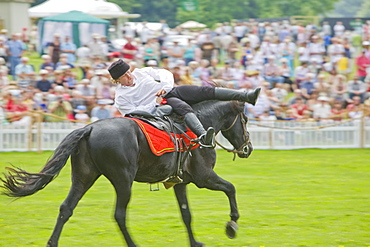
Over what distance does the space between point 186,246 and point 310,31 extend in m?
16.5

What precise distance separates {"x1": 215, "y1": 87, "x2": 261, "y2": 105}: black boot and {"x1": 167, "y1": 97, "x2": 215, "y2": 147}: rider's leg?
1.33ft

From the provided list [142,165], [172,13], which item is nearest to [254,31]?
[142,165]

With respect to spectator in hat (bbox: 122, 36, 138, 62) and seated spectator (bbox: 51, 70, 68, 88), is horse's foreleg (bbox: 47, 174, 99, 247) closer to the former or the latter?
seated spectator (bbox: 51, 70, 68, 88)

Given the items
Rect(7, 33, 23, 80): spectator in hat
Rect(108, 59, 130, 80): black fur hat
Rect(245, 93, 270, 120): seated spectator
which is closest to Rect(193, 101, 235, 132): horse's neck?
Rect(108, 59, 130, 80): black fur hat

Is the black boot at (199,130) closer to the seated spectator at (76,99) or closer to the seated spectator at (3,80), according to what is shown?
the seated spectator at (76,99)

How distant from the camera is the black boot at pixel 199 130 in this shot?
7219mm

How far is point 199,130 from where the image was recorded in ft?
23.8

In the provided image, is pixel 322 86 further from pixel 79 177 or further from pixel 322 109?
pixel 79 177

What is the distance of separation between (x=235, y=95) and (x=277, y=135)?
881 centimetres

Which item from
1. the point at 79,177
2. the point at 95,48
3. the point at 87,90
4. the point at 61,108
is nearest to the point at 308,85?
the point at 87,90

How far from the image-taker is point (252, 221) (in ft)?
28.9

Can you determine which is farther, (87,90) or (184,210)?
(87,90)

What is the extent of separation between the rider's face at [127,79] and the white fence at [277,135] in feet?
26.2

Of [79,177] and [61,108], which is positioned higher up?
[79,177]
